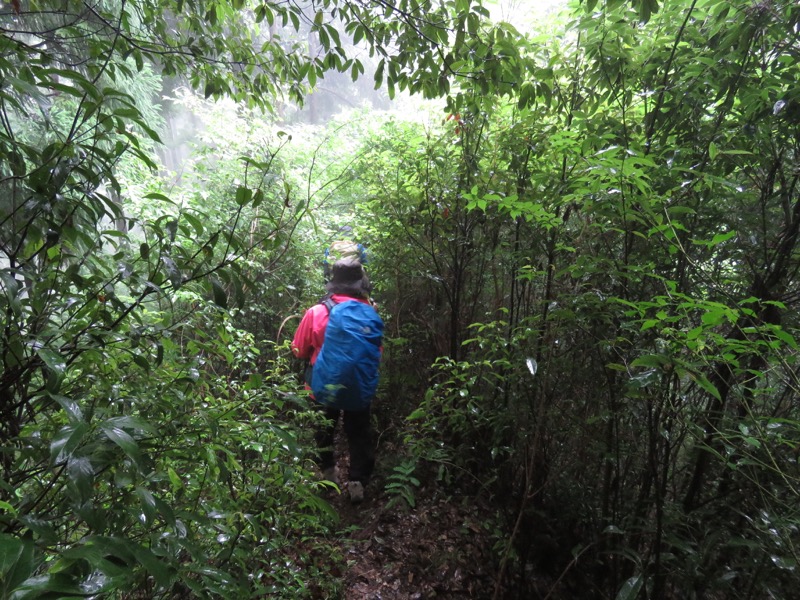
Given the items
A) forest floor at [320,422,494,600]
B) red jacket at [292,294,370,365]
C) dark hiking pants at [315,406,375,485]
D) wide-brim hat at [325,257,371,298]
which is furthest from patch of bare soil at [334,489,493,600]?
wide-brim hat at [325,257,371,298]

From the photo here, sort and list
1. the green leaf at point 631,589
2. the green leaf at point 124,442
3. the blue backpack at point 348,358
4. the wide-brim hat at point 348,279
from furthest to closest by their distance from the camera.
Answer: the wide-brim hat at point 348,279 < the blue backpack at point 348,358 < the green leaf at point 631,589 < the green leaf at point 124,442

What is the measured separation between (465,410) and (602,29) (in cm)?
235

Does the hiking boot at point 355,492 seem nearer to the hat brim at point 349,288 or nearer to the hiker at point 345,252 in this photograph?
the hat brim at point 349,288

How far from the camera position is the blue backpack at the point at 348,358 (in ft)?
10.1

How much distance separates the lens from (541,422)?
2080 millimetres

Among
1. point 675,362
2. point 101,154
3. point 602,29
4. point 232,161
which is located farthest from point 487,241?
point 232,161

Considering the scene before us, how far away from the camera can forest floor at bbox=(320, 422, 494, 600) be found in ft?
8.21

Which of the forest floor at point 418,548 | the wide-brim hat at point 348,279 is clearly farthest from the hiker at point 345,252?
the forest floor at point 418,548

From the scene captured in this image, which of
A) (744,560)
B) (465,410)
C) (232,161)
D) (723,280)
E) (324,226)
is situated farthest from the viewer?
(324,226)

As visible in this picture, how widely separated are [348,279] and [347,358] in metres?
0.71

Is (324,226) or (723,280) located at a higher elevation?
(324,226)

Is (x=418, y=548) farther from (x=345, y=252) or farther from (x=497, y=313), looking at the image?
(x=345, y=252)

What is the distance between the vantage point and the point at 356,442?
11.1ft

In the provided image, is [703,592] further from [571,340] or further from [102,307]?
[102,307]
